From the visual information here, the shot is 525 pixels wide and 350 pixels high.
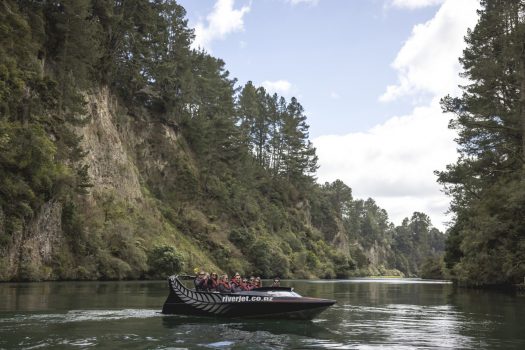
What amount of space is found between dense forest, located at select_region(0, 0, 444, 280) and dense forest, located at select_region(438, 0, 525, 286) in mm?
533

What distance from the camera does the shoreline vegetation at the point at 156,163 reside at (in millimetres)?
46594

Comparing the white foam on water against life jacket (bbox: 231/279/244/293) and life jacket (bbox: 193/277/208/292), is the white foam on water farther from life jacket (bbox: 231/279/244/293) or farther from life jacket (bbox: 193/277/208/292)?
life jacket (bbox: 231/279/244/293)

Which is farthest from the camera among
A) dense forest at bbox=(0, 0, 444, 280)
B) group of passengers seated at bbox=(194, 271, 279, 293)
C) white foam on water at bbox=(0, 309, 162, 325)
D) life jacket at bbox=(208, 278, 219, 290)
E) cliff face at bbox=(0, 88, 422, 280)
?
cliff face at bbox=(0, 88, 422, 280)

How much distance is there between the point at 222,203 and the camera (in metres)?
99.4

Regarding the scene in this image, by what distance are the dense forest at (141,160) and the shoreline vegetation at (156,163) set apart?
22 centimetres

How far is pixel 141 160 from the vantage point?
86.6 metres

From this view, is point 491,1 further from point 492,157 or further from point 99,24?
point 99,24

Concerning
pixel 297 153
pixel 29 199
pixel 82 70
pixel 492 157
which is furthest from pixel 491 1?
pixel 297 153

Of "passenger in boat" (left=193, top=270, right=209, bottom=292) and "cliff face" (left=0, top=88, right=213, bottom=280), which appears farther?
"cliff face" (left=0, top=88, right=213, bottom=280)

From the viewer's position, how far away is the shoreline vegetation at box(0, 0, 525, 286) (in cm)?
4659

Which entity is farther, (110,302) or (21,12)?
(21,12)

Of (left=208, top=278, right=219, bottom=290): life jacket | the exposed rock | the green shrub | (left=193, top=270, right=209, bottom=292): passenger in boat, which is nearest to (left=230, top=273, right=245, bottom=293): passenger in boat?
(left=208, top=278, right=219, bottom=290): life jacket

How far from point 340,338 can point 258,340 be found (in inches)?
130

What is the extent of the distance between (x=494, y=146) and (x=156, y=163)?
55182 mm
